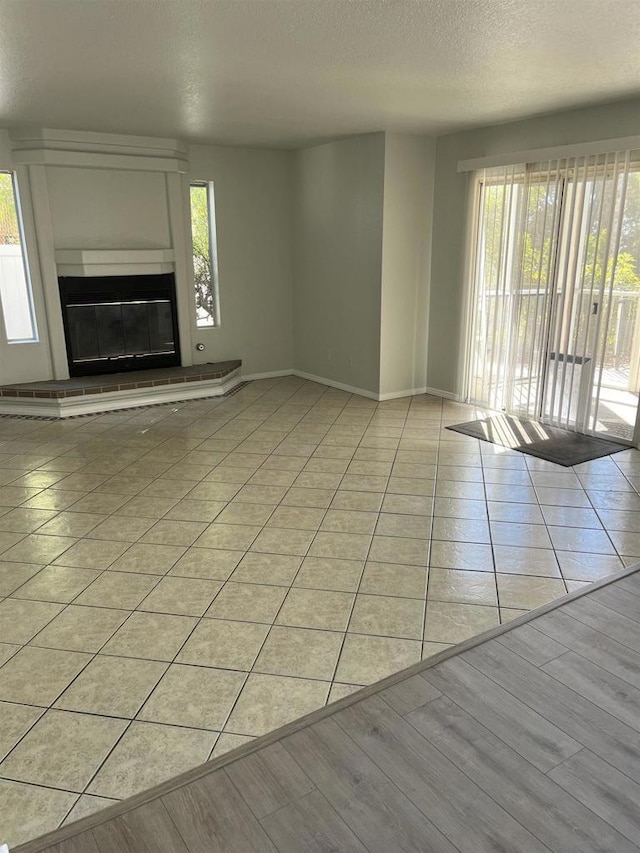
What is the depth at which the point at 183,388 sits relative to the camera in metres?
6.24

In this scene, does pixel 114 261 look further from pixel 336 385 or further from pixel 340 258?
pixel 336 385

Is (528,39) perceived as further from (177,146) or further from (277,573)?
(177,146)

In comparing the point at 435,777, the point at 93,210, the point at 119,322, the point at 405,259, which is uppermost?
the point at 93,210

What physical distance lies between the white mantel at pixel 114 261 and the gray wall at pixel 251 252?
0.67m

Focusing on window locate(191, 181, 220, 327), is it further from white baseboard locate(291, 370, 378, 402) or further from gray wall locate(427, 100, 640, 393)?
gray wall locate(427, 100, 640, 393)

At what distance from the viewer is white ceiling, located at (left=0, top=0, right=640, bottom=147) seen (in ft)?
8.49

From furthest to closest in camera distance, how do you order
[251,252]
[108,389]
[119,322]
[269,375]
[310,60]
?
[269,375] → [251,252] → [119,322] → [108,389] → [310,60]

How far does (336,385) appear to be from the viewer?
22.0 ft

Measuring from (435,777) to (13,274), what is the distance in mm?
5509

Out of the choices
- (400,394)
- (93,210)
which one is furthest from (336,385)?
(93,210)

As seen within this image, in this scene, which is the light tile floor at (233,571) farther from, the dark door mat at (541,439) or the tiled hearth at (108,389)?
the tiled hearth at (108,389)

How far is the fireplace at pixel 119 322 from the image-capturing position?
6.01 m

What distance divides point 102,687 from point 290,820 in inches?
35.1

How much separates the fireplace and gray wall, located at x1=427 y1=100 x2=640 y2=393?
8.80 feet
